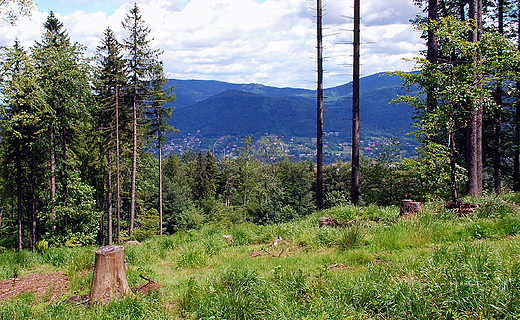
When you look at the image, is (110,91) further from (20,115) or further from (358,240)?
(358,240)

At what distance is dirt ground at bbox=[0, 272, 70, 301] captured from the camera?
552 cm

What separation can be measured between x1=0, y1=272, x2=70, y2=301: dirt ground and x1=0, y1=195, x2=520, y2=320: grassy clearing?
0.22 m

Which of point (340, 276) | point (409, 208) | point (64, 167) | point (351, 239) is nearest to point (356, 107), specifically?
point (409, 208)

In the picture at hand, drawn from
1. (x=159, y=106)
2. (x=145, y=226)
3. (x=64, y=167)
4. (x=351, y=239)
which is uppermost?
(x=159, y=106)

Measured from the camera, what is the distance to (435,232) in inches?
251


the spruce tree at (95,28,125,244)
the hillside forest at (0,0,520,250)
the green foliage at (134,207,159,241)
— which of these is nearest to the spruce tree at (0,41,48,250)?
the hillside forest at (0,0,520,250)

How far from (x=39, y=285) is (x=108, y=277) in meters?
2.14

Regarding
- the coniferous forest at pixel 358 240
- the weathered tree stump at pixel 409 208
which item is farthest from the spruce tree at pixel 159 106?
the weathered tree stump at pixel 409 208

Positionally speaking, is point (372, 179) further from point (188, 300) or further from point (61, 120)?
point (61, 120)

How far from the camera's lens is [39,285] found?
19.7 ft

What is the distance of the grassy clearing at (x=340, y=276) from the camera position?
3631 millimetres

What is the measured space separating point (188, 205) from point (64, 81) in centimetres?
3203

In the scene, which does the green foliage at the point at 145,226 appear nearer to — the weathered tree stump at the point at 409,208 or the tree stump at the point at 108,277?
the weathered tree stump at the point at 409,208

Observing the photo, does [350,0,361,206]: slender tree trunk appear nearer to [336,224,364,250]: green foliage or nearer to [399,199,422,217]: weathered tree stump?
[399,199,422,217]: weathered tree stump
